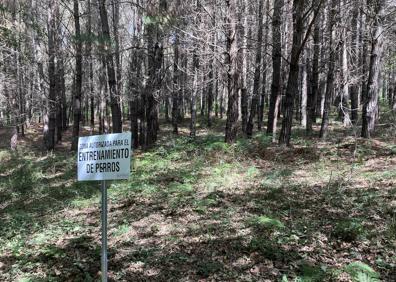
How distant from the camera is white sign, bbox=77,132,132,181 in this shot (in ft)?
12.8

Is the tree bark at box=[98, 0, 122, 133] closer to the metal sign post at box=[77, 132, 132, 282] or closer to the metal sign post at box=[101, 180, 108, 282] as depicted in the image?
the metal sign post at box=[77, 132, 132, 282]

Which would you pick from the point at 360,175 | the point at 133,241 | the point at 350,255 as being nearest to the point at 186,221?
the point at 133,241

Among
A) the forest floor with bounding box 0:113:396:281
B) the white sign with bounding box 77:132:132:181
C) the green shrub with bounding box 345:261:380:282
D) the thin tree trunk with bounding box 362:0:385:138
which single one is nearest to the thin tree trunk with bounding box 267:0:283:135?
the thin tree trunk with bounding box 362:0:385:138

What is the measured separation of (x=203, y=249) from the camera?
5.77 m

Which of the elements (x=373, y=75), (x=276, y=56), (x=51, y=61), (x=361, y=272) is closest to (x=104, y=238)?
(x=361, y=272)

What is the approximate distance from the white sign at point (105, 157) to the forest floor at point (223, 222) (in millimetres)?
1867

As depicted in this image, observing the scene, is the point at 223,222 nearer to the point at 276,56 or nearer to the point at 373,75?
the point at 373,75

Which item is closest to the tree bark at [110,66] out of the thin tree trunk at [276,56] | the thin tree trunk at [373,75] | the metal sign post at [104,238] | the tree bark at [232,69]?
the tree bark at [232,69]

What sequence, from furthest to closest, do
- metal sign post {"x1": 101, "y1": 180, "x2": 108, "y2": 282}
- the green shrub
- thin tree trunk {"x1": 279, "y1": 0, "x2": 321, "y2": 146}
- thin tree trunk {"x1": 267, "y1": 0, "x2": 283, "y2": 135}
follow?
thin tree trunk {"x1": 267, "y1": 0, "x2": 283, "y2": 135}
thin tree trunk {"x1": 279, "y1": 0, "x2": 321, "y2": 146}
the green shrub
metal sign post {"x1": 101, "y1": 180, "x2": 108, "y2": 282}

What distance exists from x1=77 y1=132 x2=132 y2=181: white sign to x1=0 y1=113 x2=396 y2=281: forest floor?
187 centimetres

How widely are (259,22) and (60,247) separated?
48.3 ft

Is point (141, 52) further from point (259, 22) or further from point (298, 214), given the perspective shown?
point (298, 214)

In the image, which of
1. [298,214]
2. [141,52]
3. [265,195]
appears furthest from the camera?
[141,52]

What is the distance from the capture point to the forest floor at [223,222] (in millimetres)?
5285
